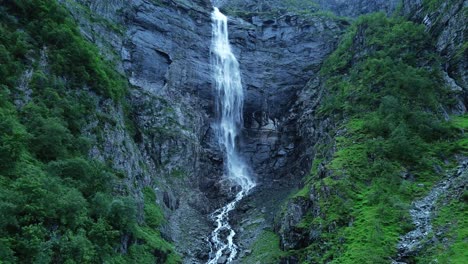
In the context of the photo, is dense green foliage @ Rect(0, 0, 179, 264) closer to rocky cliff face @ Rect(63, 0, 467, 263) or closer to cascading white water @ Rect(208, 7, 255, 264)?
rocky cliff face @ Rect(63, 0, 467, 263)

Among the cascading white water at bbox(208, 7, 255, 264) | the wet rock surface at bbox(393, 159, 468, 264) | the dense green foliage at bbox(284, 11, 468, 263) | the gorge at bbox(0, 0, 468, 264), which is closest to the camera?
the wet rock surface at bbox(393, 159, 468, 264)

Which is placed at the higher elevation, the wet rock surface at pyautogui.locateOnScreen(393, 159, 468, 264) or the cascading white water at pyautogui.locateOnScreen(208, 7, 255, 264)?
the cascading white water at pyautogui.locateOnScreen(208, 7, 255, 264)

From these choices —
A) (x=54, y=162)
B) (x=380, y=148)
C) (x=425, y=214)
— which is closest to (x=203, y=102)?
(x=380, y=148)

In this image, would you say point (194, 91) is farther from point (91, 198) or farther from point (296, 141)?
point (91, 198)

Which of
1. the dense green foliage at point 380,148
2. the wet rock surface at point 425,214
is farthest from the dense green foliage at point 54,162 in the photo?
the wet rock surface at point 425,214

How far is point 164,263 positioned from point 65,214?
11459 mm

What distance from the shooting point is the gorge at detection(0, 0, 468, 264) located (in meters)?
23.2

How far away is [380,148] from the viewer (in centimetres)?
3372

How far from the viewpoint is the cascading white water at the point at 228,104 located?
50.5 m

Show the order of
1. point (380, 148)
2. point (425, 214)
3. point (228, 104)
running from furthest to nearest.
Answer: point (228, 104) < point (380, 148) < point (425, 214)

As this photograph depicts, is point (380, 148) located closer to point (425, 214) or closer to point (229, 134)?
→ point (425, 214)

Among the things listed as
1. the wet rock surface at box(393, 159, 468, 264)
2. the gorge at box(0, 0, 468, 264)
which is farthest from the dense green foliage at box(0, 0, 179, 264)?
the wet rock surface at box(393, 159, 468, 264)

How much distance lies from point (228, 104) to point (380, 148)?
97.2 feet

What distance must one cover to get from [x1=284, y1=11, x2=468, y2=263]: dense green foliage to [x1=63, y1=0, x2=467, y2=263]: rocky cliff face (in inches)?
98.3
